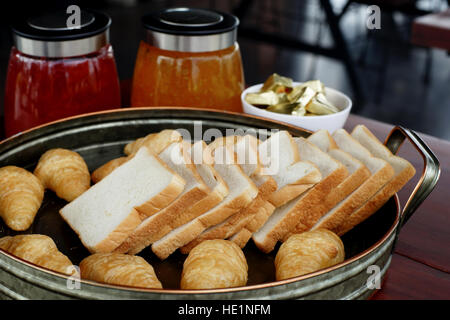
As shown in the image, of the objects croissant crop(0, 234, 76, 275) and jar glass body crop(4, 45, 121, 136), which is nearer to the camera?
croissant crop(0, 234, 76, 275)

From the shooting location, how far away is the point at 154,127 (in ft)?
4.62

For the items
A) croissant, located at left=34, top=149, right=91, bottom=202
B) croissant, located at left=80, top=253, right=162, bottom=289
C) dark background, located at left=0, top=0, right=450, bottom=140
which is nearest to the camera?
croissant, located at left=80, top=253, right=162, bottom=289

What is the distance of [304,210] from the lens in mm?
1123

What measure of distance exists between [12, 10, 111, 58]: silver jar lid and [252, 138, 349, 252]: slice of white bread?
0.61 metres

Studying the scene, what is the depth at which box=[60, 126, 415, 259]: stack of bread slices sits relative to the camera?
3.47 feet

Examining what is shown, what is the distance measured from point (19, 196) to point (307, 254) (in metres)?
0.60

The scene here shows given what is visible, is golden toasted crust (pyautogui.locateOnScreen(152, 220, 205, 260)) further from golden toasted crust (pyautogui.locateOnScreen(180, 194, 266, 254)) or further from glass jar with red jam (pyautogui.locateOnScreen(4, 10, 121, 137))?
glass jar with red jam (pyautogui.locateOnScreen(4, 10, 121, 137))

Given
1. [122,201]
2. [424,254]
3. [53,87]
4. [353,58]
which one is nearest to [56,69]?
[53,87]

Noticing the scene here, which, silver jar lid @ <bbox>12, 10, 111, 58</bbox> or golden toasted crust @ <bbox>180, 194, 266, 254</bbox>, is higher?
silver jar lid @ <bbox>12, 10, 111, 58</bbox>

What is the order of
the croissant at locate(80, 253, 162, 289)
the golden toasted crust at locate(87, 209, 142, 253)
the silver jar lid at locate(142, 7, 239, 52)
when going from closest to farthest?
the croissant at locate(80, 253, 162, 289)
the golden toasted crust at locate(87, 209, 142, 253)
the silver jar lid at locate(142, 7, 239, 52)

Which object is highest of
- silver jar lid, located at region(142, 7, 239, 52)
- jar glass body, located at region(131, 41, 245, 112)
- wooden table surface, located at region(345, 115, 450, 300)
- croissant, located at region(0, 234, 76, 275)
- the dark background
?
silver jar lid, located at region(142, 7, 239, 52)

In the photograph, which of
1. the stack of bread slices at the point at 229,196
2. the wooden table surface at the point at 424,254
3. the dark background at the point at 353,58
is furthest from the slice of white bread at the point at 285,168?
the dark background at the point at 353,58

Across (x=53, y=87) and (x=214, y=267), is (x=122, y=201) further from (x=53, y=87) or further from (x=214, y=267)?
(x=53, y=87)

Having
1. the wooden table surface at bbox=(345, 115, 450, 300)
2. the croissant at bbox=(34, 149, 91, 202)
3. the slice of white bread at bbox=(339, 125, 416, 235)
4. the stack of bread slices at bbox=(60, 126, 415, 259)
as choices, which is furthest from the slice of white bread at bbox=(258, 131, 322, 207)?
the croissant at bbox=(34, 149, 91, 202)
